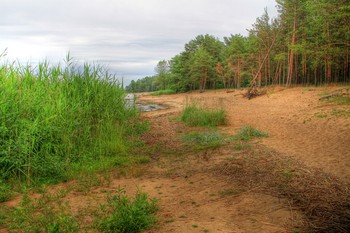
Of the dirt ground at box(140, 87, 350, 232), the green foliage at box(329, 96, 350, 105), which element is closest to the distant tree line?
the green foliage at box(329, 96, 350, 105)

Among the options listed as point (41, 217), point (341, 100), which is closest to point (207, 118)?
point (341, 100)

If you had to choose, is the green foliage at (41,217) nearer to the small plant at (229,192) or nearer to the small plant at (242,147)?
the small plant at (229,192)

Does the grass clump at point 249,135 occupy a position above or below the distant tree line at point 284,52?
below

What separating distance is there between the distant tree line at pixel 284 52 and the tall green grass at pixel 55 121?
3.35 metres

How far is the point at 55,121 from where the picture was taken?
6469 mm

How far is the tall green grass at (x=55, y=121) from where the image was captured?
554 centimetres

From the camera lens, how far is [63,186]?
532cm

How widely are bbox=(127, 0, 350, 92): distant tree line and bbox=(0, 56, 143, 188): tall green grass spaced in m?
3.35

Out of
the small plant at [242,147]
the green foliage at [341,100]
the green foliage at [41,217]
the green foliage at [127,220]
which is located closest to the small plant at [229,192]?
the green foliage at [127,220]

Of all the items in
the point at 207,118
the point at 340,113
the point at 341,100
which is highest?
the point at 341,100

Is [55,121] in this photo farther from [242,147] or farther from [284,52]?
[284,52]

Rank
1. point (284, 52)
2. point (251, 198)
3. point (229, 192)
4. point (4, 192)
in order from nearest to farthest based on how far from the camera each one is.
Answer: point (251, 198) → point (229, 192) → point (4, 192) → point (284, 52)

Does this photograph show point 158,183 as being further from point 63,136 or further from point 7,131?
point 7,131

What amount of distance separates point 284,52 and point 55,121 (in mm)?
31595
